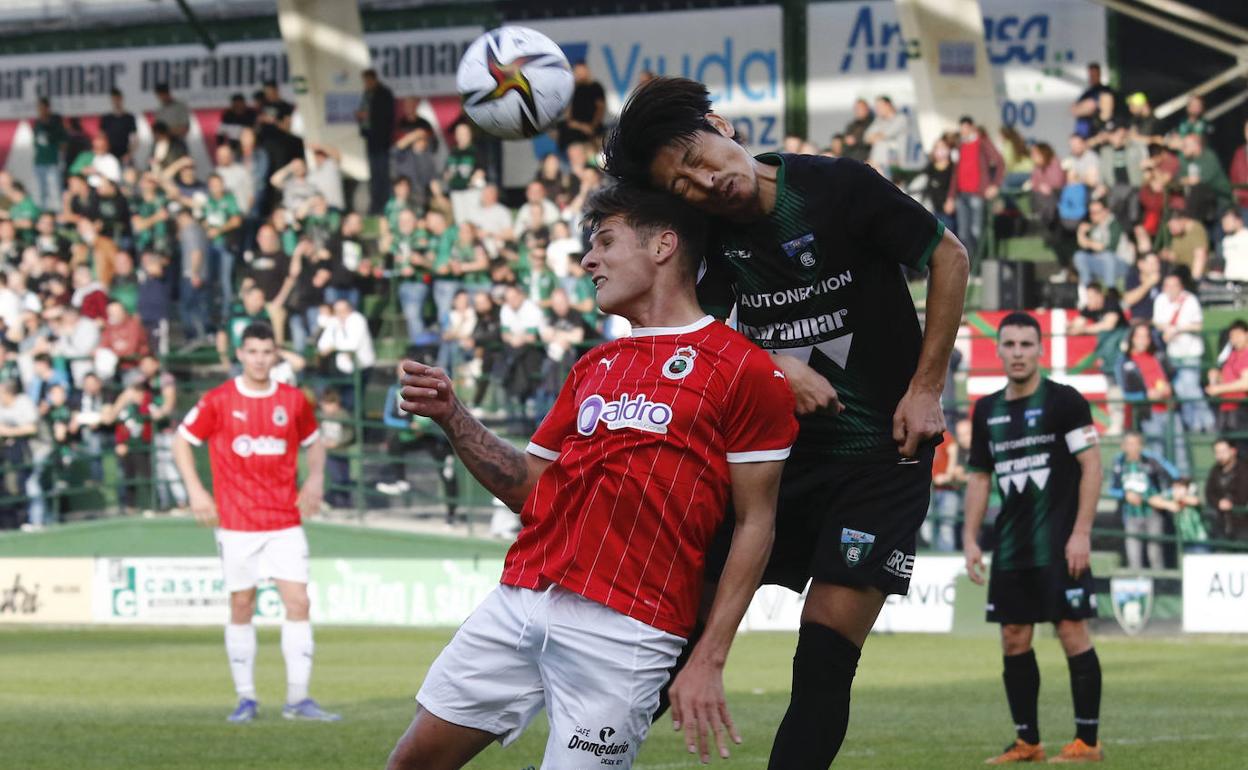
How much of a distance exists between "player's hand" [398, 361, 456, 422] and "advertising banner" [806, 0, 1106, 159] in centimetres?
2044

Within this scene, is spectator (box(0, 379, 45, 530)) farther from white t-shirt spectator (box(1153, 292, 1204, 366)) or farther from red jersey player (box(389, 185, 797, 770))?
red jersey player (box(389, 185, 797, 770))

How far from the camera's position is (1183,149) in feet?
71.9

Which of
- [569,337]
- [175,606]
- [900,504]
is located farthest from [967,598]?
[900,504]

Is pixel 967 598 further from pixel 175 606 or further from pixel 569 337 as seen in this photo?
pixel 175 606

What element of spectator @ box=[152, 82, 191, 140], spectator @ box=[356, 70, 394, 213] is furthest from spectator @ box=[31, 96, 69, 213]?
spectator @ box=[356, 70, 394, 213]

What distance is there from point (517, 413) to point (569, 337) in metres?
1.06

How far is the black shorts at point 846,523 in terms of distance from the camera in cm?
555

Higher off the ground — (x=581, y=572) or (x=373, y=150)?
(x=373, y=150)

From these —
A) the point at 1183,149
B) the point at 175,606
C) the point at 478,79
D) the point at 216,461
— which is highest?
the point at 1183,149

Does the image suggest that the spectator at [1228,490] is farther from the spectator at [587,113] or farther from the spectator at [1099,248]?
the spectator at [587,113]

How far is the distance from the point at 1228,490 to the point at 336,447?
10.1 metres

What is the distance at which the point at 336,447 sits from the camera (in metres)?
22.6

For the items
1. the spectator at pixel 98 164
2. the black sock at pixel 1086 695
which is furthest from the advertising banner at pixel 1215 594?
the spectator at pixel 98 164

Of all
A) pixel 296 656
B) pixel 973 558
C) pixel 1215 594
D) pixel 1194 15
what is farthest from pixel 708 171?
pixel 1194 15
